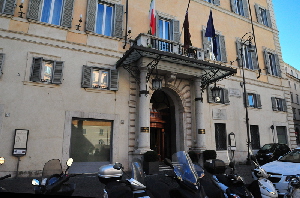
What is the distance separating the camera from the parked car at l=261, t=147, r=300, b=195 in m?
5.29

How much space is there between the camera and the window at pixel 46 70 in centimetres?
904

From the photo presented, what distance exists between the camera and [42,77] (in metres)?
9.22

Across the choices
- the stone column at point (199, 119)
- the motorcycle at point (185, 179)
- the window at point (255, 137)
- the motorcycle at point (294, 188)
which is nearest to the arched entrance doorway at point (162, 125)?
the stone column at point (199, 119)

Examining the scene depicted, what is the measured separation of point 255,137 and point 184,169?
44.2 feet

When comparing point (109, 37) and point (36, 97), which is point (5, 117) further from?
point (109, 37)

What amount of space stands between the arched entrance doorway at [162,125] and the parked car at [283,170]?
261 inches

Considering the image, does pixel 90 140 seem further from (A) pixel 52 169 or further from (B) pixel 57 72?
(A) pixel 52 169

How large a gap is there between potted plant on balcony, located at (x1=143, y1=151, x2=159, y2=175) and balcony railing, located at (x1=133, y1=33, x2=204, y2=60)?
5.11 metres

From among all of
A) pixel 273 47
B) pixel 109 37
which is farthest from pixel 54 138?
pixel 273 47

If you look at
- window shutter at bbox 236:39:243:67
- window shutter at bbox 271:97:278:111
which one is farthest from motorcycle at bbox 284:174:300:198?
window shutter at bbox 271:97:278:111

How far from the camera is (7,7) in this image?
8984 millimetres

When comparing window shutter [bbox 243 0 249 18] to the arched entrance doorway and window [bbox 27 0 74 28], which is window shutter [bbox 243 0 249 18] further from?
window [bbox 27 0 74 28]

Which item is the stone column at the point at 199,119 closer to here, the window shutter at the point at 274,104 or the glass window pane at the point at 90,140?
the glass window pane at the point at 90,140

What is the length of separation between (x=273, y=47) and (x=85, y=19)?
1572 centimetres
